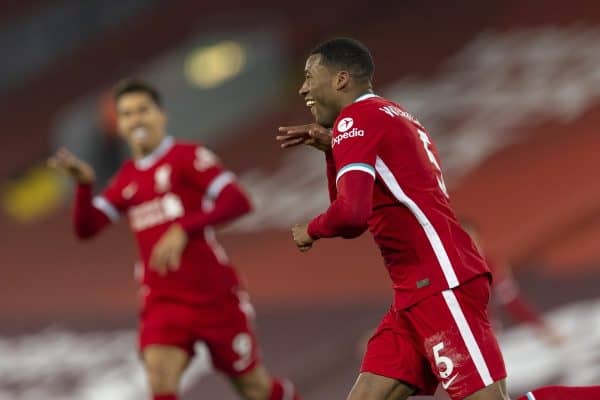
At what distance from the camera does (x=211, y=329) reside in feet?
22.2

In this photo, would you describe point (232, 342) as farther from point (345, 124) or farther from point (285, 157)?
point (285, 157)

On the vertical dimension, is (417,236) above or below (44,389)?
below

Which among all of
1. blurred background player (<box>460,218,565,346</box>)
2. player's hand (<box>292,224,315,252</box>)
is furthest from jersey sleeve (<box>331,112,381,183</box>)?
blurred background player (<box>460,218,565,346</box>)

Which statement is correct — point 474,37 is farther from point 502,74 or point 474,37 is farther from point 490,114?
point 490,114

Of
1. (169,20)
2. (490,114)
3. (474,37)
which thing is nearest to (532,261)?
(490,114)

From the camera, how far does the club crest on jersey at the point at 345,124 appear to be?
4637 millimetres

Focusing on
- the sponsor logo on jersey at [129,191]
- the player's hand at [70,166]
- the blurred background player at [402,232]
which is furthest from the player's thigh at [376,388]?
the sponsor logo on jersey at [129,191]

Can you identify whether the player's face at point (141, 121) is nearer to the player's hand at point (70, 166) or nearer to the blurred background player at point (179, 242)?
the blurred background player at point (179, 242)

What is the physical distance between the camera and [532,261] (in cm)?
1089

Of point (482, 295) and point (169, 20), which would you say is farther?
point (169, 20)

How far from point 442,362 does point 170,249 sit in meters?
2.27

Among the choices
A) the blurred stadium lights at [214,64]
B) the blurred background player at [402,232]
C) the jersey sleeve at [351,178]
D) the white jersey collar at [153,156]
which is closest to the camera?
the jersey sleeve at [351,178]

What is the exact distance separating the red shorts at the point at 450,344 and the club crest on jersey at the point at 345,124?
2.45 feet

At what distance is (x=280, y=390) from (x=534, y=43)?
9568 millimetres
